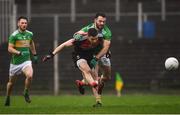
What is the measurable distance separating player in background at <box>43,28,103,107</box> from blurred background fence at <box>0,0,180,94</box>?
12679mm

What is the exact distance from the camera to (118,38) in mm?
38125

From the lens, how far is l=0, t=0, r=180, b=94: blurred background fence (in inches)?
1387

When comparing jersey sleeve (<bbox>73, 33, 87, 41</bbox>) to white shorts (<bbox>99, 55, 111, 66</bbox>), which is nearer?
jersey sleeve (<bbox>73, 33, 87, 41</bbox>)

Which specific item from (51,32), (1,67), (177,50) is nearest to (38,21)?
(51,32)

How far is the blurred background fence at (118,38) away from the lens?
116 ft

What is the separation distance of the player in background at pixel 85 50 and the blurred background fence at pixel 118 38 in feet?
41.6

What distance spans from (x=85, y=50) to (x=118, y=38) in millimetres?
17618

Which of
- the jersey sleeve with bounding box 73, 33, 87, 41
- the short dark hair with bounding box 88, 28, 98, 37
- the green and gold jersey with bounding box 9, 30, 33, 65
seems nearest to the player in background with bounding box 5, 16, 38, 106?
the green and gold jersey with bounding box 9, 30, 33, 65

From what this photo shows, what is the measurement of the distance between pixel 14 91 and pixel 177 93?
268 inches

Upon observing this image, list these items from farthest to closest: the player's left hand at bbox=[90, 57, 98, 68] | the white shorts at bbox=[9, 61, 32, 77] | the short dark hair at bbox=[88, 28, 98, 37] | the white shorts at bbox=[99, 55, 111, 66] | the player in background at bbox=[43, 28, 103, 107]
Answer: the white shorts at bbox=[9, 61, 32, 77] < the white shorts at bbox=[99, 55, 111, 66] < the player's left hand at bbox=[90, 57, 98, 68] < the player in background at bbox=[43, 28, 103, 107] < the short dark hair at bbox=[88, 28, 98, 37]

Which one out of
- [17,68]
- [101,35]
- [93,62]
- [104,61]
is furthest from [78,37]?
[17,68]

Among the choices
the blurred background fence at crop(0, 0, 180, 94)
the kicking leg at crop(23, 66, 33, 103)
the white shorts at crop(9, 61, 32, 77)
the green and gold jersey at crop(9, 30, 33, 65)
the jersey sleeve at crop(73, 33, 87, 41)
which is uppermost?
the blurred background fence at crop(0, 0, 180, 94)

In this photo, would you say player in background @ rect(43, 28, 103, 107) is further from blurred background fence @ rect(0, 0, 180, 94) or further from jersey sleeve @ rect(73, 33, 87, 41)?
blurred background fence @ rect(0, 0, 180, 94)

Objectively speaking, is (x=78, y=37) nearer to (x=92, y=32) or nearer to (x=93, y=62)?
(x=92, y=32)
